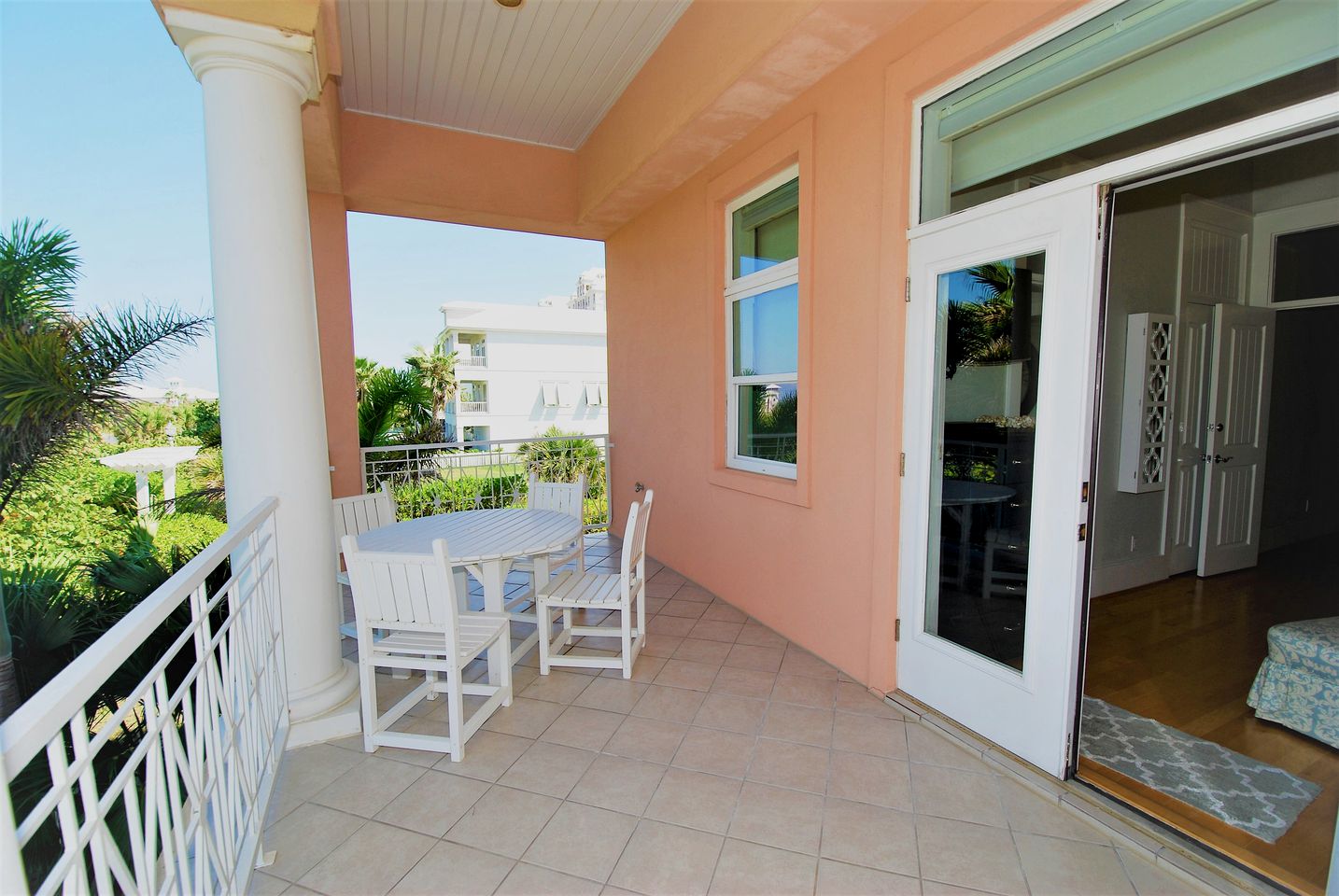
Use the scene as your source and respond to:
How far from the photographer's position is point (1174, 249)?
411 centimetres

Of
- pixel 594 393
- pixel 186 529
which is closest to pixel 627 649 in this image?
pixel 186 529

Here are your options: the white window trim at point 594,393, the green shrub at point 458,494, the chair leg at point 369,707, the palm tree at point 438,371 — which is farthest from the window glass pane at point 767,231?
the white window trim at point 594,393

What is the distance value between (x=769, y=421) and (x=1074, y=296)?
6.30 feet

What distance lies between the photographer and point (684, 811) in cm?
201

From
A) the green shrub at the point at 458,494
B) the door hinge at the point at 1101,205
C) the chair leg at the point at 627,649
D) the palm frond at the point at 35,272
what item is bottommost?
the chair leg at the point at 627,649

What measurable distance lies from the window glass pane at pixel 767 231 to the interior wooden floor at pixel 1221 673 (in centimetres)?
272

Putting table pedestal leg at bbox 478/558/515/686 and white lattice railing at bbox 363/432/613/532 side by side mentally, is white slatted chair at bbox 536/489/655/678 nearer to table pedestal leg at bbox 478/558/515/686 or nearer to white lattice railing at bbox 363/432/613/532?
table pedestal leg at bbox 478/558/515/686

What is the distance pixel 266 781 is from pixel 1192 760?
3.29 m

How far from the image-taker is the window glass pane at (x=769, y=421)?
350 centimetres

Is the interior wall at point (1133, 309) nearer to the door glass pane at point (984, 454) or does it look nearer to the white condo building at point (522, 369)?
the door glass pane at point (984, 454)

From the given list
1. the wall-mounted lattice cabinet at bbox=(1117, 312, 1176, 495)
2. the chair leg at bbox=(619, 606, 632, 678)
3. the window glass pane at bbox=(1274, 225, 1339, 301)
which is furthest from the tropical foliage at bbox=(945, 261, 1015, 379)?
the window glass pane at bbox=(1274, 225, 1339, 301)

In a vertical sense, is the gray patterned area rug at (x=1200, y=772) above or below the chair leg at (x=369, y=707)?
below

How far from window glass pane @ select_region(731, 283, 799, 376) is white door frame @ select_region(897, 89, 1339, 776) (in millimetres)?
920

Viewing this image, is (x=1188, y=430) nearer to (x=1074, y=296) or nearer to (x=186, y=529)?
(x=1074, y=296)
